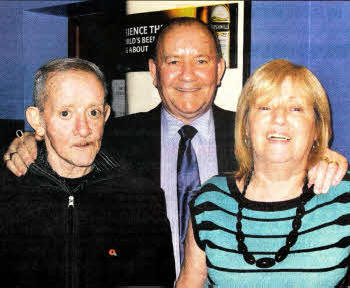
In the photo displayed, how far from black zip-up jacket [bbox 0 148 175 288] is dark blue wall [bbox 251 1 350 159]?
2.07ft

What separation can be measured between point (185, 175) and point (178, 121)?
19cm

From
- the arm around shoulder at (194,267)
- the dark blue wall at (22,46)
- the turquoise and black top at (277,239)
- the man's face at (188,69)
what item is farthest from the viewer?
the dark blue wall at (22,46)

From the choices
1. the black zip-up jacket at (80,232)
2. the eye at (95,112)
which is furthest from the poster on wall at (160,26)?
the black zip-up jacket at (80,232)

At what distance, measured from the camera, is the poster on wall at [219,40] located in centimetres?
141

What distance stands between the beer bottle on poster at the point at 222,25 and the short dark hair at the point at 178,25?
18mm

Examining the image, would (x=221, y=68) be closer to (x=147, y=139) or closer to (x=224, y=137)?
(x=224, y=137)

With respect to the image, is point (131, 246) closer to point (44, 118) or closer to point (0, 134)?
point (44, 118)

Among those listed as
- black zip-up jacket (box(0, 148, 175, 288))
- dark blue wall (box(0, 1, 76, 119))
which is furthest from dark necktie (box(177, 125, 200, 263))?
dark blue wall (box(0, 1, 76, 119))

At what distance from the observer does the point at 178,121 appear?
146 centimetres

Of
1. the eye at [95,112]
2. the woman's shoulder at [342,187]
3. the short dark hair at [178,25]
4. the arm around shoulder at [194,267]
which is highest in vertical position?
the short dark hair at [178,25]

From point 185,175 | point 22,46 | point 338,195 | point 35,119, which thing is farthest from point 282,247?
point 22,46

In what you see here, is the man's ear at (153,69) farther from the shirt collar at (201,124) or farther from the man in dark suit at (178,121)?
the shirt collar at (201,124)

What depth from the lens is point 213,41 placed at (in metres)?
1.40

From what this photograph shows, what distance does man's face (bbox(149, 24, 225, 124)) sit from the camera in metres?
1.38
